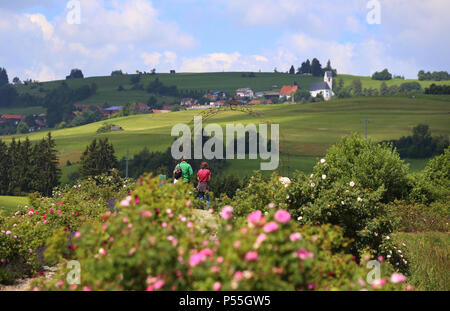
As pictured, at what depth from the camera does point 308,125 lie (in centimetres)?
12119

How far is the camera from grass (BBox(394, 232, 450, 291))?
1246 cm

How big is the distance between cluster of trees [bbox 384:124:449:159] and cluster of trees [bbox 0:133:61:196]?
63638 millimetres

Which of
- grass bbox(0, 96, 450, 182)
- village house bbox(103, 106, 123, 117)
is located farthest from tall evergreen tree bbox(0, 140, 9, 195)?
village house bbox(103, 106, 123, 117)

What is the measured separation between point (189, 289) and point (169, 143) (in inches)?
3986

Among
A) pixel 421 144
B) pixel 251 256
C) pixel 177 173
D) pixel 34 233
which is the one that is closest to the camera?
pixel 251 256

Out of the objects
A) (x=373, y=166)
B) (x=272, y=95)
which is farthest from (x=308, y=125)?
(x=373, y=166)

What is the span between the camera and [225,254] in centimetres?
500

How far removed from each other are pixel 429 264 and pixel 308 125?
108 m

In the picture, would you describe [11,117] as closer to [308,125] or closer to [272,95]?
[272,95]

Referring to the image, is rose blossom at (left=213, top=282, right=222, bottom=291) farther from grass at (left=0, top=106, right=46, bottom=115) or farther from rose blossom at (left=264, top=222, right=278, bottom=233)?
grass at (left=0, top=106, right=46, bottom=115)

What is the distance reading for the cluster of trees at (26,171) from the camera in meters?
87.2

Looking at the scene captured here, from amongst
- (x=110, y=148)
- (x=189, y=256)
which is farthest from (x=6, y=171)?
(x=189, y=256)

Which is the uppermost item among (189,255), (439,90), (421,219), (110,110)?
(439,90)
